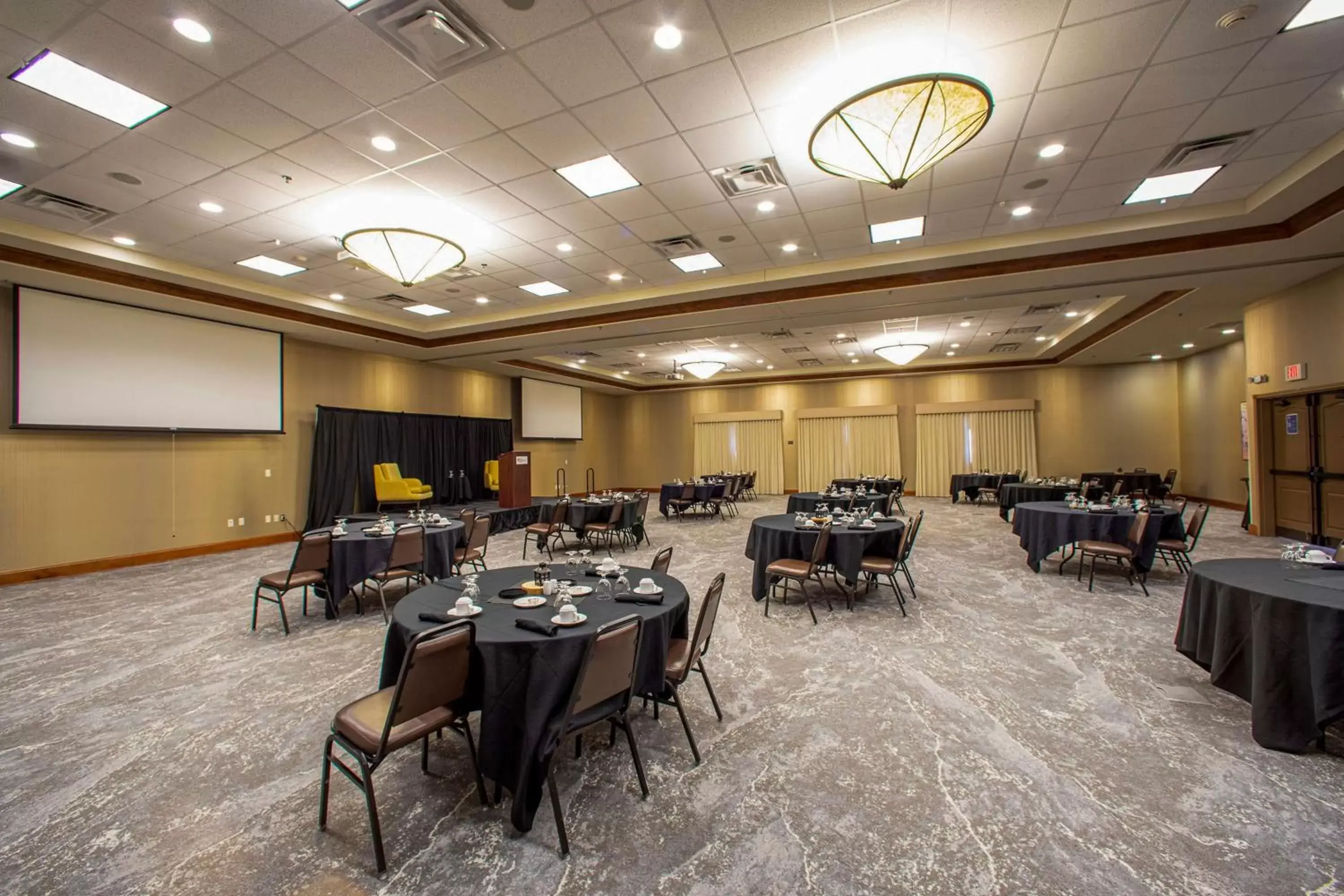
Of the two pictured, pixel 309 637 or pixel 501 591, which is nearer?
pixel 501 591

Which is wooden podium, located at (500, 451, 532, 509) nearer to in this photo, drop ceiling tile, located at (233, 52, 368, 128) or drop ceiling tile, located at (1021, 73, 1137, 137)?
drop ceiling tile, located at (233, 52, 368, 128)

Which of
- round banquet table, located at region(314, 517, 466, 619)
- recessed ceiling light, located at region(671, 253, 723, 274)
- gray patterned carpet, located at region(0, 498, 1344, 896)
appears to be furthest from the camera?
recessed ceiling light, located at region(671, 253, 723, 274)

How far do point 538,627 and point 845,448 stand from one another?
50.3ft

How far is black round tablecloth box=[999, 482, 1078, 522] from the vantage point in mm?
10062

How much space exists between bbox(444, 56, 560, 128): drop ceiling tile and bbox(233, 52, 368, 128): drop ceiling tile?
785 mm

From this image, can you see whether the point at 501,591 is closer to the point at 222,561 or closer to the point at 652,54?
the point at 652,54

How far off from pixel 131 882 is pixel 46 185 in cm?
591

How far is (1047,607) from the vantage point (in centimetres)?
505

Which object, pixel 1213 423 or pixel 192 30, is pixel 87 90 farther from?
pixel 1213 423

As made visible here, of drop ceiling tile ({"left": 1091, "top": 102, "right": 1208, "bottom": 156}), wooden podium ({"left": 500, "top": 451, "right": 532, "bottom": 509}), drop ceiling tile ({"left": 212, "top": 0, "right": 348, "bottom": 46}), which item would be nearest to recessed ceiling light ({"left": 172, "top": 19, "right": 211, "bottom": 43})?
drop ceiling tile ({"left": 212, "top": 0, "right": 348, "bottom": 46})

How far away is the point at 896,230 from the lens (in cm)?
617

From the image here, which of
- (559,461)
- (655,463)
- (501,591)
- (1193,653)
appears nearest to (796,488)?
(655,463)

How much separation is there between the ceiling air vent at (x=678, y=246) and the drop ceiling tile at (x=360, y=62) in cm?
316

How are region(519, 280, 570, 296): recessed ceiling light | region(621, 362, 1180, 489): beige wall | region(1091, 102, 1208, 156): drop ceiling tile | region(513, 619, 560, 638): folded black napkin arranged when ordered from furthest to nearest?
region(621, 362, 1180, 489): beige wall < region(519, 280, 570, 296): recessed ceiling light < region(1091, 102, 1208, 156): drop ceiling tile < region(513, 619, 560, 638): folded black napkin
